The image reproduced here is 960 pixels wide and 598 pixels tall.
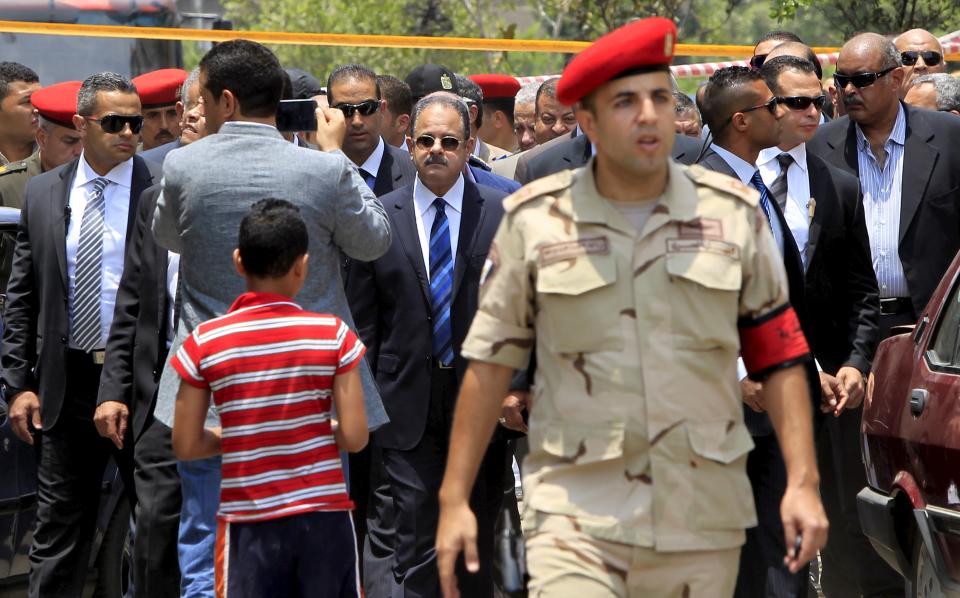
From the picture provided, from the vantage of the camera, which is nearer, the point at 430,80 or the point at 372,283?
the point at 372,283

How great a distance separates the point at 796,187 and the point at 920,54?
540 cm

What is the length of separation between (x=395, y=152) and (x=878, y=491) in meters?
3.03

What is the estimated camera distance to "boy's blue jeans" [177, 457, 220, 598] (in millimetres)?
5645

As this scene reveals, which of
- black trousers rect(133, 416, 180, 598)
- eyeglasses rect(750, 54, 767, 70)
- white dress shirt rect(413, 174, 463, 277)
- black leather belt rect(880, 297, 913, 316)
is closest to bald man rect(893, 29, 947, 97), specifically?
eyeglasses rect(750, 54, 767, 70)

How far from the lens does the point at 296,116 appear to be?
5.68 m

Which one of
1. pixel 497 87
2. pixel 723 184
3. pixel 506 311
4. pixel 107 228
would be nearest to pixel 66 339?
pixel 107 228

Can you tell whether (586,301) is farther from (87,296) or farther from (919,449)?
(87,296)

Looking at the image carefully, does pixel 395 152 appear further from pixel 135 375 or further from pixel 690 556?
pixel 690 556

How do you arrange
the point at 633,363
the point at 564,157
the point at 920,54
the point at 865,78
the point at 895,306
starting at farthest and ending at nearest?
the point at 920,54
the point at 865,78
the point at 895,306
the point at 564,157
the point at 633,363

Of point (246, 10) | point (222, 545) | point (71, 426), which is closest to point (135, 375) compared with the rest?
point (71, 426)

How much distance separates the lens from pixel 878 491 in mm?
6852

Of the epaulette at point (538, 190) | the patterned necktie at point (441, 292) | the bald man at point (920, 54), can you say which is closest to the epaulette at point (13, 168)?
the patterned necktie at point (441, 292)

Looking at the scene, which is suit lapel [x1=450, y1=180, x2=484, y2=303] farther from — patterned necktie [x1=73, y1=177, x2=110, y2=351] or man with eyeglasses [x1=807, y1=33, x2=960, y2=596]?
man with eyeglasses [x1=807, y1=33, x2=960, y2=596]

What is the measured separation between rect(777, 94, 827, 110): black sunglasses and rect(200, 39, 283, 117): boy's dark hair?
238 cm
